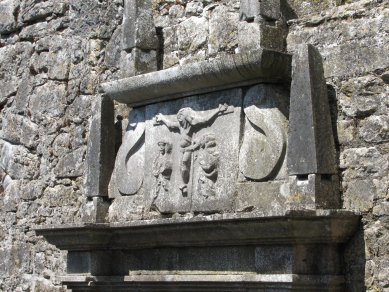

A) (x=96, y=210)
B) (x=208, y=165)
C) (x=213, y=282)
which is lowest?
(x=213, y=282)

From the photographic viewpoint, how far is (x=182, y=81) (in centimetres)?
613

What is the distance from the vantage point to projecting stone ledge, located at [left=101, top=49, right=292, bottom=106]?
5.71 meters

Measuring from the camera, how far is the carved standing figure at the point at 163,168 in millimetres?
6242

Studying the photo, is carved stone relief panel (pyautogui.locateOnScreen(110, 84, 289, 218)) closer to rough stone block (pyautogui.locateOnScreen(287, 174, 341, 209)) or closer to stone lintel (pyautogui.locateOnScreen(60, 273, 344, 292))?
rough stone block (pyautogui.locateOnScreen(287, 174, 341, 209))

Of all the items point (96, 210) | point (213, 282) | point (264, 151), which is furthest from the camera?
point (96, 210)

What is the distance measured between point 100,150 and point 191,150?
32.5 inches

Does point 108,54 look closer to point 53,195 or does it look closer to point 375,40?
point 53,195

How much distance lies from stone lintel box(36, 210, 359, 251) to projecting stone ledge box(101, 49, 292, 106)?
0.79 meters

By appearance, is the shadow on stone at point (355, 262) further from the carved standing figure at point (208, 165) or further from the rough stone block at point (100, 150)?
the rough stone block at point (100, 150)

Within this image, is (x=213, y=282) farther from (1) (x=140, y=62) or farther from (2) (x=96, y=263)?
(1) (x=140, y=62)

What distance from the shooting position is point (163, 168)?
6.26 meters

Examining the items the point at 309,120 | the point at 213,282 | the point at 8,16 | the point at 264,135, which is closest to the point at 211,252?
the point at 213,282

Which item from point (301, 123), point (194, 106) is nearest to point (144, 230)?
point (194, 106)

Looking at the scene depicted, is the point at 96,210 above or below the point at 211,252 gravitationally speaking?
above
